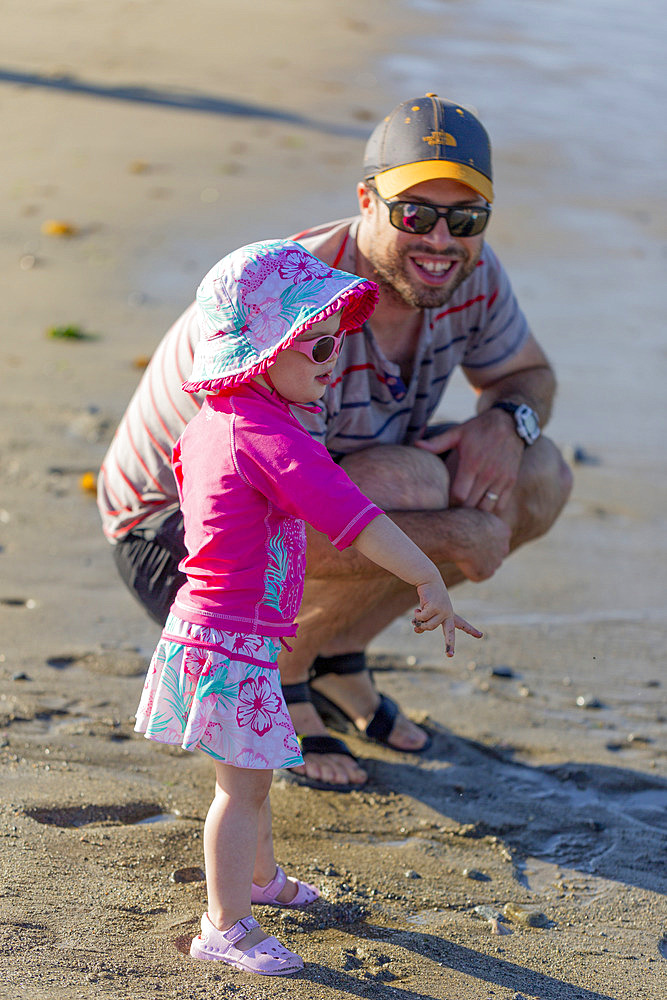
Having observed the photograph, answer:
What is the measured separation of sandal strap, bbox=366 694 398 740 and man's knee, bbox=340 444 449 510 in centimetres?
61

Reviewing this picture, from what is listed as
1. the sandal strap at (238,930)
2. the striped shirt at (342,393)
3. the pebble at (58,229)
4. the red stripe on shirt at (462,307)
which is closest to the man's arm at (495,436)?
the striped shirt at (342,393)

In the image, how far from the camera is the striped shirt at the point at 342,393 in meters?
3.21

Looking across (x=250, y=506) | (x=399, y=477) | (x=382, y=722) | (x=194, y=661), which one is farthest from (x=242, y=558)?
(x=382, y=722)

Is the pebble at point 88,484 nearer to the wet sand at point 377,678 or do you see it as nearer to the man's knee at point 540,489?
the wet sand at point 377,678

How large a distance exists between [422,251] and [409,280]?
9 centimetres

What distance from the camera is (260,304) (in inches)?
89.9

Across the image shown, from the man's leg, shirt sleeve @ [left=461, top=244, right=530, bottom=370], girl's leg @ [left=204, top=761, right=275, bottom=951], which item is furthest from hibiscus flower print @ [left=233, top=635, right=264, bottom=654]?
shirt sleeve @ [left=461, top=244, right=530, bottom=370]

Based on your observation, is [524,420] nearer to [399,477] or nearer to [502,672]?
[399,477]

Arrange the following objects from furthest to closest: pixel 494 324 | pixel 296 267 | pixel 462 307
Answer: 1. pixel 494 324
2. pixel 462 307
3. pixel 296 267

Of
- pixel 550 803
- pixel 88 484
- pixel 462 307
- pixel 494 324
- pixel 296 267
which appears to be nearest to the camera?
pixel 296 267

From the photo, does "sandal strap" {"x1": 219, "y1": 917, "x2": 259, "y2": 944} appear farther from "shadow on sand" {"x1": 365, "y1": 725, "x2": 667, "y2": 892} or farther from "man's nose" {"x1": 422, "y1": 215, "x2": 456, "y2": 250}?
"man's nose" {"x1": 422, "y1": 215, "x2": 456, "y2": 250}

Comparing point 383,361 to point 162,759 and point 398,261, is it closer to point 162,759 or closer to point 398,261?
point 398,261

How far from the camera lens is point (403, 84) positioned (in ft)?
39.4

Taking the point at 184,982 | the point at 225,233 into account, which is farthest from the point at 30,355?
the point at 184,982
